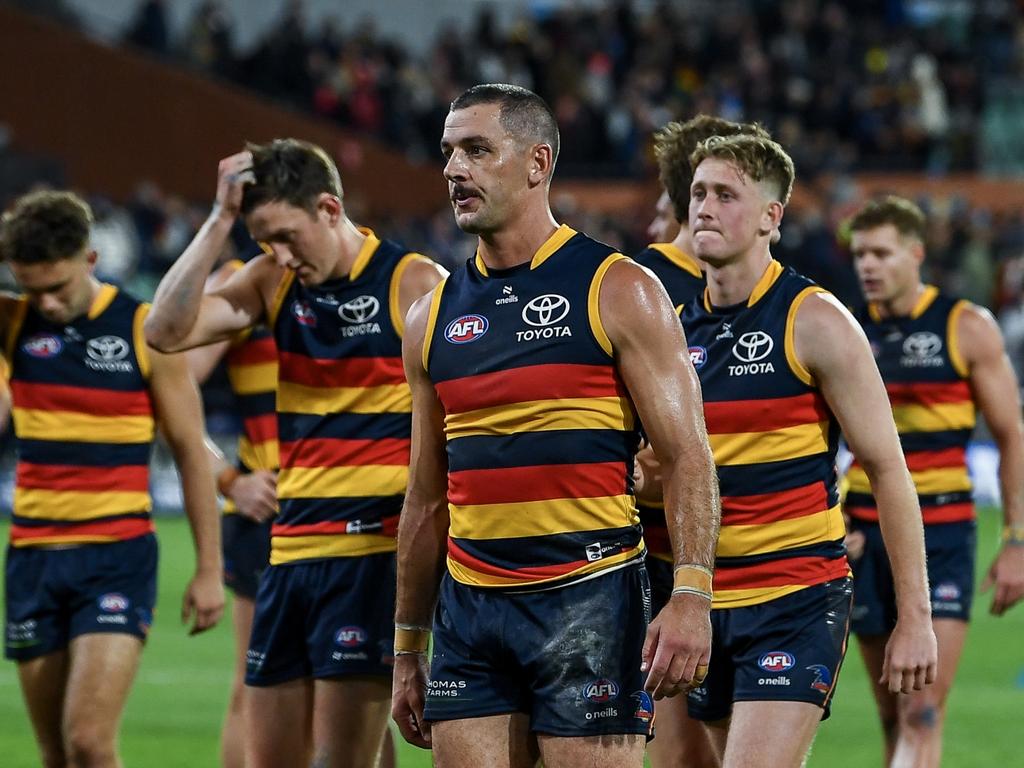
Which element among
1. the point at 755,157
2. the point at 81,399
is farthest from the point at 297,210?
the point at 755,157

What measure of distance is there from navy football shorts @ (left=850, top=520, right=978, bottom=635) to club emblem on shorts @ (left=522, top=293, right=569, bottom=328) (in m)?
3.48

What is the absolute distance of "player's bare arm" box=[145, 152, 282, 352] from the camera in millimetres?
6121

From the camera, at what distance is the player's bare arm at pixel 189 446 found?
6957mm

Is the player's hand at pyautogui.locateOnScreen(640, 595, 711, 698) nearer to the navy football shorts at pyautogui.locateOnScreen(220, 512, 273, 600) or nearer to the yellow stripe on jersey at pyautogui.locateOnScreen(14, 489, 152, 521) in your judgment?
the yellow stripe on jersey at pyautogui.locateOnScreen(14, 489, 152, 521)

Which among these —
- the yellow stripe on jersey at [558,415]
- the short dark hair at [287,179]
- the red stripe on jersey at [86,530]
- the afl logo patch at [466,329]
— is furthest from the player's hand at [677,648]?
the red stripe on jersey at [86,530]

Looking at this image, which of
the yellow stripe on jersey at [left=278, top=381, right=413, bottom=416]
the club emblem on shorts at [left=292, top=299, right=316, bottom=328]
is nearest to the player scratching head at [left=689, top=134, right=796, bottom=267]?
the yellow stripe on jersey at [left=278, top=381, right=413, bottom=416]

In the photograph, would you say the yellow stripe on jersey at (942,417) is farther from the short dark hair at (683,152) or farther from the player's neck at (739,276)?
the player's neck at (739,276)

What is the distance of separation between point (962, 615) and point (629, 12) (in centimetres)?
2286

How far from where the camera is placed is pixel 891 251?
786 centimetres

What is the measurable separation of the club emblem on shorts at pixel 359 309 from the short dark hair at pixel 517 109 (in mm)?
1438

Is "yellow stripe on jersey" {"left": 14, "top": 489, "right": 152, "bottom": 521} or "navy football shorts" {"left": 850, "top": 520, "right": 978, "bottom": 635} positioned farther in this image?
"navy football shorts" {"left": 850, "top": 520, "right": 978, "bottom": 635}

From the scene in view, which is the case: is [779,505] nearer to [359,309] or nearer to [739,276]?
[739,276]

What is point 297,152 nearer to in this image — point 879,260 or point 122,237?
point 879,260

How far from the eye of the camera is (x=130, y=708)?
10609mm
